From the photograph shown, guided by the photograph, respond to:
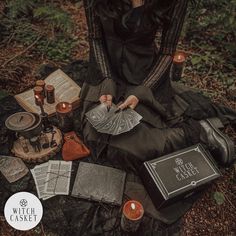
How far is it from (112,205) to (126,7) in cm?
164

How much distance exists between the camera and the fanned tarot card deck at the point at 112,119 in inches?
112

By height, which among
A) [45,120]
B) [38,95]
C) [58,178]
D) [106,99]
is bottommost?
[58,178]

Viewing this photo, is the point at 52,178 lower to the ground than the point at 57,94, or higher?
lower

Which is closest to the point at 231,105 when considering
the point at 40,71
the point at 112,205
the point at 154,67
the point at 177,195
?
the point at 154,67

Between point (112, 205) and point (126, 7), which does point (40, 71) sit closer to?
point (126, 7)

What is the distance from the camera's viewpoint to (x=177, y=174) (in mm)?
2846

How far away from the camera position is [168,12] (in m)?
2.88

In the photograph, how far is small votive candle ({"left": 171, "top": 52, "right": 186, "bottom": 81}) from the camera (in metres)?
3.81

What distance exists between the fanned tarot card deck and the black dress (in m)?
0.13

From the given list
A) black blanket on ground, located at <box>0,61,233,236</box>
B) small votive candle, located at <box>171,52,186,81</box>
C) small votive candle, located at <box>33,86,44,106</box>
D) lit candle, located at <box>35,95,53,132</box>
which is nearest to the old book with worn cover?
black blanket on ground, located at <box>0,61,233,236</box>

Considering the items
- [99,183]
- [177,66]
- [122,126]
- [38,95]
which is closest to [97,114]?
[122,126]

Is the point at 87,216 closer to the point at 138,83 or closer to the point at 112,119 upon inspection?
the point at 112,119

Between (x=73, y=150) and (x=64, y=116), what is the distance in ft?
1.09

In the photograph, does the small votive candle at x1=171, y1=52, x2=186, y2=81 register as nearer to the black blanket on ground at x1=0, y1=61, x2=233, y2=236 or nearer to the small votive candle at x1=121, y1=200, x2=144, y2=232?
the black blanket on ground at x1=0, y1=61, x2=233, y2=236
